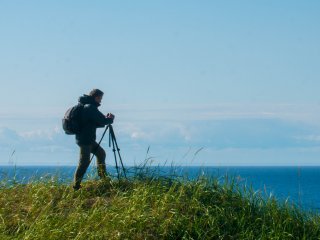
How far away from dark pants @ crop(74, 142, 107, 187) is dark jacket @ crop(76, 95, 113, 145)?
13 centimetres

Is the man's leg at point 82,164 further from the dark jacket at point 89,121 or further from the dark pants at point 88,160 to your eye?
the dark jacket at point 89,121

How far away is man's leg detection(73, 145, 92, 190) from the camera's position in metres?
15.8

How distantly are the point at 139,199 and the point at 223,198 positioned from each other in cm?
158

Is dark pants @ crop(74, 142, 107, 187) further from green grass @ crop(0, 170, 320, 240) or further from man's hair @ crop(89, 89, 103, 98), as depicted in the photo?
man's hair @ crop(89, 89, 103, 98)

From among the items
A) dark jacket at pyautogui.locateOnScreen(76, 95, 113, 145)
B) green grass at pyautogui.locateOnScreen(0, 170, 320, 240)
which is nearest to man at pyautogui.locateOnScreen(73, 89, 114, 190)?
dark jacket at pyautogui.locateOnScreen(76, 95, 113, 145)

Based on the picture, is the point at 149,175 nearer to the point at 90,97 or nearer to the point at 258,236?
the point at 90,97

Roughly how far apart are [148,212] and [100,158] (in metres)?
2.21

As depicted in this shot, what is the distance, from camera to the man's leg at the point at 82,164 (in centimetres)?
1576

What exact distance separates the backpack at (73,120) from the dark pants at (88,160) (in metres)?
0.40

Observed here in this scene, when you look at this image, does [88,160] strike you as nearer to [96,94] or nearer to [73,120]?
[73,120]

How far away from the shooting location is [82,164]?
15.9 meters

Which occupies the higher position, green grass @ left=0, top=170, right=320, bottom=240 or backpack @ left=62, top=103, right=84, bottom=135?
backpack @ left=62, top=103, right=84, bottom=135

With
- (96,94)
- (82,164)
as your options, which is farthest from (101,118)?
(82,164)

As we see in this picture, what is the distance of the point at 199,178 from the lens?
1577 cm
